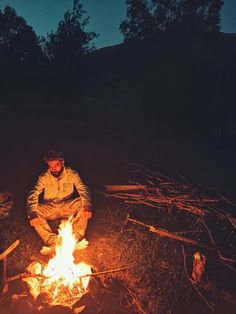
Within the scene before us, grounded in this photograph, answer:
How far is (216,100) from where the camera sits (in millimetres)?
17625

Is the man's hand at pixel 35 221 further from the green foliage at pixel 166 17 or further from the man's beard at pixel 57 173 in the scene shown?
the green foliage at pixel 166 17

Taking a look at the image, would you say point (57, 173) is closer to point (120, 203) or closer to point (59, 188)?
point (59, 188)

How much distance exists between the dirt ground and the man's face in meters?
1.29

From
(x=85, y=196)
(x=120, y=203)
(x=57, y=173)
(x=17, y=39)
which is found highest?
(x=17, y=39)

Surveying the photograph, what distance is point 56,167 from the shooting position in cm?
544

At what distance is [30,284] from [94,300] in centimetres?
88

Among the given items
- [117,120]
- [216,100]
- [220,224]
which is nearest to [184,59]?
[216,100]

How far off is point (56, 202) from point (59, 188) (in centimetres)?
29

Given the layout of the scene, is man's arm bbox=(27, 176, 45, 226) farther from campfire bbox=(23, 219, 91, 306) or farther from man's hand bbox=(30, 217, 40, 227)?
campfire bbox=(23, 219, 91, 306)

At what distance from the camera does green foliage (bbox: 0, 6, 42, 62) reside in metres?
20.4

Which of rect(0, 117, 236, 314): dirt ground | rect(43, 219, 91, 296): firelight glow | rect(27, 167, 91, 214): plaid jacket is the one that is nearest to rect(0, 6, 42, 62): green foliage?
rect(0, 117, 236, 314): dirt ground

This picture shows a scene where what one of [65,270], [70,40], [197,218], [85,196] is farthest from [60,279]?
[70,40]

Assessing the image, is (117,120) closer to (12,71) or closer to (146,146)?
(146,146)

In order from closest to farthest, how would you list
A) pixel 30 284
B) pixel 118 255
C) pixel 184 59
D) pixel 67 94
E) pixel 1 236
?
pixel 30 284 → pixel 118 255 → pixel 1 236 → pixel 67 94 → pixel 184 59
